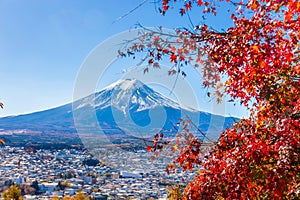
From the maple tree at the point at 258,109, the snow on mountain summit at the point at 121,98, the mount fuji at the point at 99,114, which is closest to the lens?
the maple tree at the point at 258,109

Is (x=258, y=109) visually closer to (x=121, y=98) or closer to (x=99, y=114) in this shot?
(x=121, y=98)

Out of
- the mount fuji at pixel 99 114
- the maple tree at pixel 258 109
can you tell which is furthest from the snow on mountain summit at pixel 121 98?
the maple tree at pixel 258 109

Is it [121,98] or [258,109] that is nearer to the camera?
[258,109]

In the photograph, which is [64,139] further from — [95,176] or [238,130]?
[238,130]

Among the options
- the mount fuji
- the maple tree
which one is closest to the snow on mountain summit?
the mount fuji

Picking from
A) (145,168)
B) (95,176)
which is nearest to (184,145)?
(95,176)

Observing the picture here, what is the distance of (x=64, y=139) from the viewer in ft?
368

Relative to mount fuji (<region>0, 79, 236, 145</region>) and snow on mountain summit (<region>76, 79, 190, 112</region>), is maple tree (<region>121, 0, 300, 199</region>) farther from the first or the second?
snow on mountain summit (<region>76, 79, 190, 112</region>)

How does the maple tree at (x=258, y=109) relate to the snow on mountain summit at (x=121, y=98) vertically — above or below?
below

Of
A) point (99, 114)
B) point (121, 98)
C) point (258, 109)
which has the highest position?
point (121, 98)

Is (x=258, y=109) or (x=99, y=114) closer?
(x=258, y=109)

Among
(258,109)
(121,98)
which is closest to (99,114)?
(121,98)

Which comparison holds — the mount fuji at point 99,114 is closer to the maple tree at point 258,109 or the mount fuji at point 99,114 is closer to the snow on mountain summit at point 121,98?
Result: the snow on mountain summit at point 121,98

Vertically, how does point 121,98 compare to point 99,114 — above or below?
above
